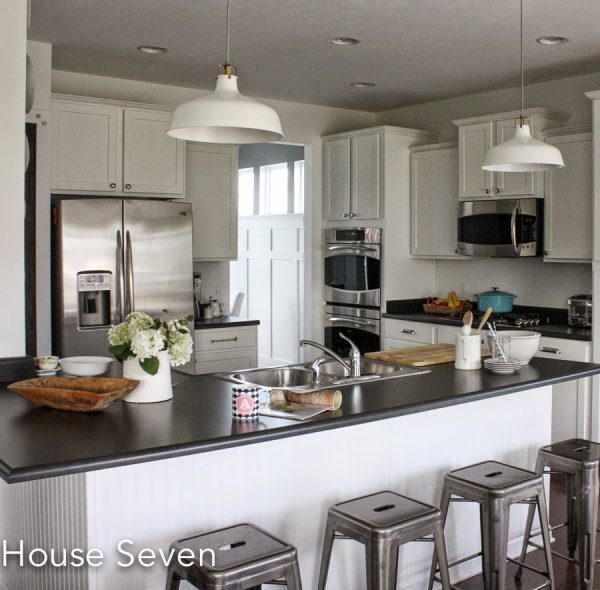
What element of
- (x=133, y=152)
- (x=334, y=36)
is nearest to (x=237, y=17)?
(x=334, y=36)

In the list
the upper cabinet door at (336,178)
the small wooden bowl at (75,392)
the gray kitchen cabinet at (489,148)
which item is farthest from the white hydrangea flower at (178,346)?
the upper cabinet door at (336,178)

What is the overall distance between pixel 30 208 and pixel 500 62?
3.08 metres

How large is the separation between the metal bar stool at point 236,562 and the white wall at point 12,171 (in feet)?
4.92

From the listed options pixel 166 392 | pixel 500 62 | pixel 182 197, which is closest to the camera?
pixel 166 392

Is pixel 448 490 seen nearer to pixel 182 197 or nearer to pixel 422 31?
pixel 422 31

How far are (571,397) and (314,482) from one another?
263 centimetres

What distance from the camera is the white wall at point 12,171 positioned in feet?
A: 10.4

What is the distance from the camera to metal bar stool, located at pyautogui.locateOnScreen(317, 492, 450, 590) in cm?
229

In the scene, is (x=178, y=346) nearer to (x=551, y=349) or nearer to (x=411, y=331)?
(x=551, y=349)

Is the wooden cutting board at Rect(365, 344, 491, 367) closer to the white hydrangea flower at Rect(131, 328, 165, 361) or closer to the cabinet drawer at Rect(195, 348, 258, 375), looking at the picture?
the white hydrangea flower at Rect(131, 328, 165, 361)

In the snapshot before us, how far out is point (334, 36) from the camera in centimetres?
434

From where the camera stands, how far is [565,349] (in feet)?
15.7

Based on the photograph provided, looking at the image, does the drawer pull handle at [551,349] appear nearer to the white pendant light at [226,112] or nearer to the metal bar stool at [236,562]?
the white pendant light at [226,112]

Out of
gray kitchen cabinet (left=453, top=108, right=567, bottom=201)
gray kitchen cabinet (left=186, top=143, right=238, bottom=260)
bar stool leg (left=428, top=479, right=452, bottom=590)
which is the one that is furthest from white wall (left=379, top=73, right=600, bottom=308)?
bar stool leg (left=428, top=479, right=452, bottom=590)
